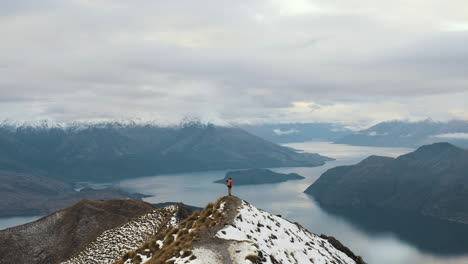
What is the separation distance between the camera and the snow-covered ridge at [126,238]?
65.6 m

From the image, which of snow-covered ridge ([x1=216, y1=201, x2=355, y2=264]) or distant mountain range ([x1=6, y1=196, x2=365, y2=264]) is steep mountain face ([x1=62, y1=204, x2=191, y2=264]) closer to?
distant mountain range ([x1=6, y1=196, x2=365, y2=264])

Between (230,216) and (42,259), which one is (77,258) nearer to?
(230,216)

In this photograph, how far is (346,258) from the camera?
5675cm

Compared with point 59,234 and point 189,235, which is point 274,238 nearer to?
point 189,235

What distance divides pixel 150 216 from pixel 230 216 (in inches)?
1370

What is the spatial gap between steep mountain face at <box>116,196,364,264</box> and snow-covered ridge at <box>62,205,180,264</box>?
20.2m

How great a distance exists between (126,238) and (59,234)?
57876 mm

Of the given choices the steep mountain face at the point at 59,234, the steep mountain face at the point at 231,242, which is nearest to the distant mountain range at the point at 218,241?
the steep mountain face at the point at 231,242

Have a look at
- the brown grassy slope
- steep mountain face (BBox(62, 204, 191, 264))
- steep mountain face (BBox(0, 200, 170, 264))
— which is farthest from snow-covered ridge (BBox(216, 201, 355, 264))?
Answer: steep mountain face (BBox(0, 200, 170, 264))

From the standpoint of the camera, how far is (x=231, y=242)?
37.0 meters

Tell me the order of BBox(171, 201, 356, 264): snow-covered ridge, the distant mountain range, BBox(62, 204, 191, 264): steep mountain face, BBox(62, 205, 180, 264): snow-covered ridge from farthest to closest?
BBox(62, 204, 191, 264): steep mountain face, BBox(62, 205, 180, 264): snow-covered ridge, the distant mountain range, BBox(171, 201, 356, 264): snow-covered ridge

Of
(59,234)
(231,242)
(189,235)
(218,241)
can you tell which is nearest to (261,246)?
(231,242)

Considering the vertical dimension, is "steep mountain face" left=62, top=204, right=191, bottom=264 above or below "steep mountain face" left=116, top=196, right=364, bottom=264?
below

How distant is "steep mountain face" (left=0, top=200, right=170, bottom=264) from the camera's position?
10731 cm
